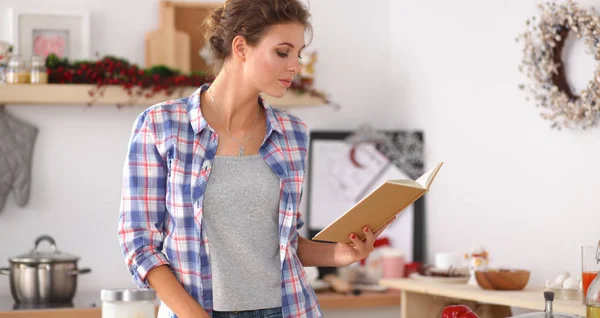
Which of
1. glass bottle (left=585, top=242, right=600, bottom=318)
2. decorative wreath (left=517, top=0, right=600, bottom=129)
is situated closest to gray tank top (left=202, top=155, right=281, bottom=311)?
glass bottle (left=585, top=242, right=600, bottom=318)

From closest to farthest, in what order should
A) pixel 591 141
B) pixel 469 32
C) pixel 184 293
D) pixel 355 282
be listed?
1. pixel 184 293
2. pixel 591 141
3. pixel 469 32
4. pixel 355 282

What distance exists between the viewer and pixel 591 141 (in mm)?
2730

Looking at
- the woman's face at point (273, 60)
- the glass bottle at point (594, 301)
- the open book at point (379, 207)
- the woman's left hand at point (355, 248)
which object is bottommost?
the glass bottle at point (594, 301)

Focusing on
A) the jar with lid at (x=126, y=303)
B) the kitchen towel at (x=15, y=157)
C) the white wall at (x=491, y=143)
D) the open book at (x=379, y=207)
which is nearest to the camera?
the jar with lid at (x=126, y=303)

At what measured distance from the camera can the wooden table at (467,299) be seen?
2508 millimetres

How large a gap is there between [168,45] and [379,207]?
214 cm

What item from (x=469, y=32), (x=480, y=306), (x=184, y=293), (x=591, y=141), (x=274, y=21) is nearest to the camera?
(x=184, y=293)

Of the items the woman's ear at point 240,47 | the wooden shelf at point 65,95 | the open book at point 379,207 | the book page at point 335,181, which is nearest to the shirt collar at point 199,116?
the woman's ear at point 240,47

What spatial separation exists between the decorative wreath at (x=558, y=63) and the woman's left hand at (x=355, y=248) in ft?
3.69

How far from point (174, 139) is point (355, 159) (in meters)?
2.22

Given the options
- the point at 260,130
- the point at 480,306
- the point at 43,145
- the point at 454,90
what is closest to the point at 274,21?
the point at 260,130

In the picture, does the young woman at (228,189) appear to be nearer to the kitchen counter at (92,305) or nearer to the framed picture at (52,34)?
the kitchen counter at (92,305)

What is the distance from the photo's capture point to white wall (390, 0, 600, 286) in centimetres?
282

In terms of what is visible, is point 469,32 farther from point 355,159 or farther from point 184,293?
point 184,293
